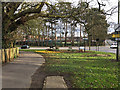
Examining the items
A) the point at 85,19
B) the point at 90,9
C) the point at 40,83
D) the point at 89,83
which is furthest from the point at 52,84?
the point at 85,19

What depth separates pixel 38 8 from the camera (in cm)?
1355

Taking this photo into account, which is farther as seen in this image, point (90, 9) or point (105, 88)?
point (90, 9)

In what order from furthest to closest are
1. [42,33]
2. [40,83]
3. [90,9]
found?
[42,33] < [90,9] < [40,83]

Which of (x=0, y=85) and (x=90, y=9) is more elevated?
(x=90, y=9)

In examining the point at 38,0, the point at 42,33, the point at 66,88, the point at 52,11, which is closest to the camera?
the point at 66,88

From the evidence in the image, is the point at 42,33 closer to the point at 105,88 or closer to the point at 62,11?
the point at 62,11

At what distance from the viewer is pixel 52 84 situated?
4992 mm

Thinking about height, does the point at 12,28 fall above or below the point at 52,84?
above

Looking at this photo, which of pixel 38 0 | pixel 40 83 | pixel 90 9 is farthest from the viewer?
pixel 90 9

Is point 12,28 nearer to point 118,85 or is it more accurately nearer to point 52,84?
point 52,84

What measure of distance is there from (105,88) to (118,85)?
25.2 inches

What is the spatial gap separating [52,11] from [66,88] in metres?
12.3

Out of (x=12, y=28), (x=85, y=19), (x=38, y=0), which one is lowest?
(x=12, y=28)

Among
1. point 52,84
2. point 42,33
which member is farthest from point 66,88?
point 42,33
